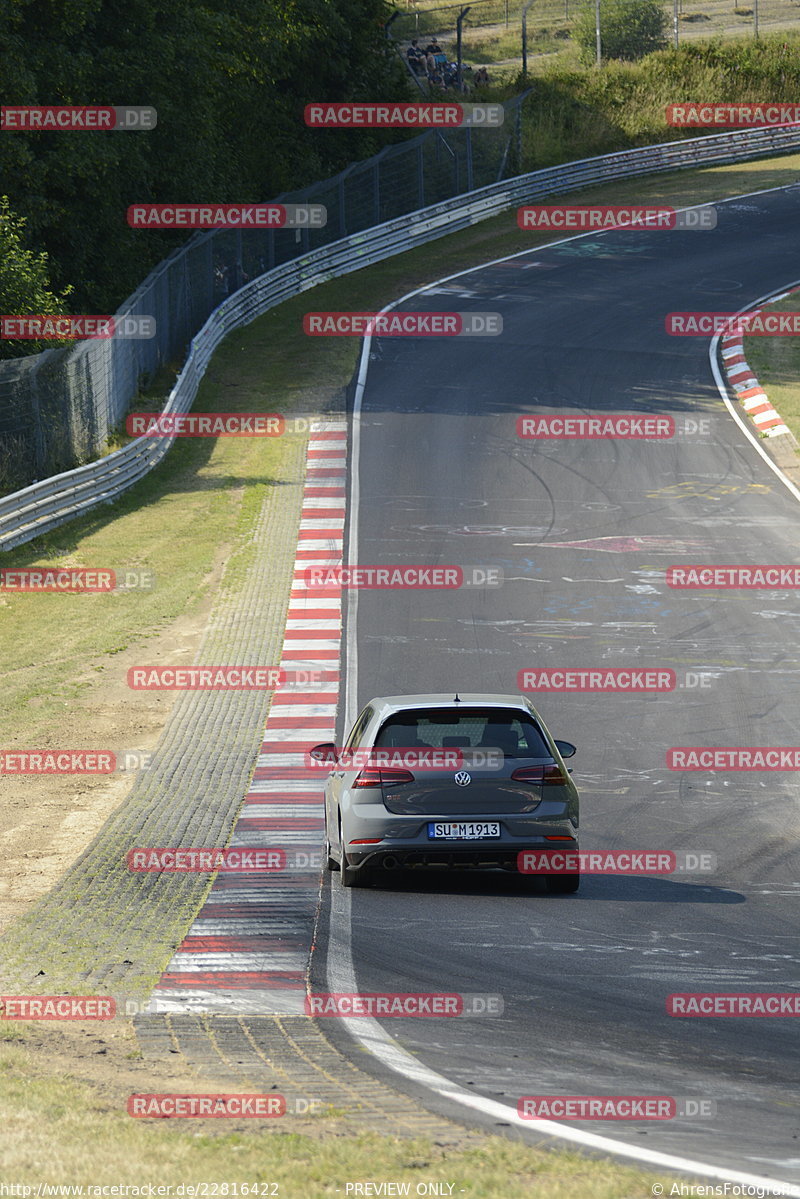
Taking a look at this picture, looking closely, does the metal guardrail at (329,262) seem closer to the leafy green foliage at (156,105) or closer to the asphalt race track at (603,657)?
the leafy green foliage at (156,105)

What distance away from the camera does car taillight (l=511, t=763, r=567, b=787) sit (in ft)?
37.1

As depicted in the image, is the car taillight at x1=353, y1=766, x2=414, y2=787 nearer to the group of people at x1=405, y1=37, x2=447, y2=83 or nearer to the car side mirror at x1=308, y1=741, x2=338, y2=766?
the car side mirror at x1=308, y1=741, x2=338, y2=766

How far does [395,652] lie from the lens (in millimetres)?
19594

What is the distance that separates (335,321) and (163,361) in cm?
614

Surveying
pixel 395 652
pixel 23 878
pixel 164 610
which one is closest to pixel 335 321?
pixel 164 610

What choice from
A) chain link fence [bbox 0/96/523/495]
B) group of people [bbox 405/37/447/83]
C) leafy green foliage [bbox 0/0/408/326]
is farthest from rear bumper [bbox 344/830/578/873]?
group of people [bbox 405/37/447/83]

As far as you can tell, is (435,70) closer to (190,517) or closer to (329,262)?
(329,262)

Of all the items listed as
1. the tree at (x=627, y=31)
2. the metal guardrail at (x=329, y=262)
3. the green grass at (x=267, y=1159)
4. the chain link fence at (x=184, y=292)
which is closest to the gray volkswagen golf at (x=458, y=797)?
the green grass at (x=267, y=1159)

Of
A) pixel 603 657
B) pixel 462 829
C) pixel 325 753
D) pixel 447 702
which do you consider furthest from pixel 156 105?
pixel 462 829

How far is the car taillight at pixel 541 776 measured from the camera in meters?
11.3

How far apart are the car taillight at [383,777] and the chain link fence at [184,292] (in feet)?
53.4

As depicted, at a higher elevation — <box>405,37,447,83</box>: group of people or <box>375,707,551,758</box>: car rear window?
<box>405,37,447,83</box>: group of people

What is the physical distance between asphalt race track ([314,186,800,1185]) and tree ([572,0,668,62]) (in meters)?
Answer: 41.4

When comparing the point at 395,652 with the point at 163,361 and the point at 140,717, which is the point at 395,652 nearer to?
the point at 140,717
